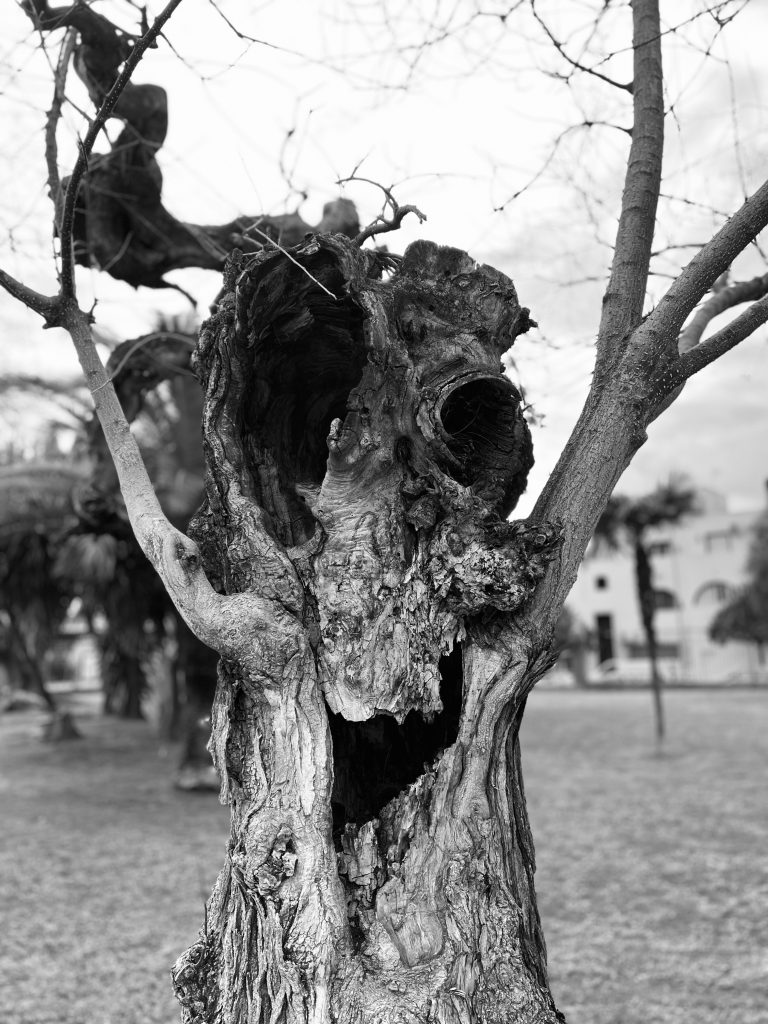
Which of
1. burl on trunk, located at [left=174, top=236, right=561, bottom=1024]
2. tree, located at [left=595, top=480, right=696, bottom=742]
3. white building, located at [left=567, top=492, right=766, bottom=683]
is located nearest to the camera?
burl on trunk, located at [left=174, top=236, right=561, bottom=1024]

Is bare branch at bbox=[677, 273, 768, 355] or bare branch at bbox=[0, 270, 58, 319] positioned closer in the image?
bare branch at bbox=[0, 270, 58, 319]

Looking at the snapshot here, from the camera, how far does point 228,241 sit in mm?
4543

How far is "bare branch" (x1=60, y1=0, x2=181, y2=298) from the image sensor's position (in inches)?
93.7

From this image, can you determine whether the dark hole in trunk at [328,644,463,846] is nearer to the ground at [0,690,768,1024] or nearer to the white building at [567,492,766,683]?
the ground at [0,690,768,1024]

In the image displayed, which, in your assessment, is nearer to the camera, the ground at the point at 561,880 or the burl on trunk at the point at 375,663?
the burl on trunk at the point at 375,663

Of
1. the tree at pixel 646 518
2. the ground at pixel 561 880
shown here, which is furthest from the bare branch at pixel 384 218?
the tree at pixel 646 518

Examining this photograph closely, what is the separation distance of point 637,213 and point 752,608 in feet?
101

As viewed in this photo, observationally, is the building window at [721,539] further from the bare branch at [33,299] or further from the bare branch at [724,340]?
the bare branch at [33,299]

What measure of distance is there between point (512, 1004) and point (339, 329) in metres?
2.01

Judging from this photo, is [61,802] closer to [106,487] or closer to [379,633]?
[106,487]

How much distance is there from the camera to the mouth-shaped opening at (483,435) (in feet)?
9.06

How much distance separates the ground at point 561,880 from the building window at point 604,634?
26296mm

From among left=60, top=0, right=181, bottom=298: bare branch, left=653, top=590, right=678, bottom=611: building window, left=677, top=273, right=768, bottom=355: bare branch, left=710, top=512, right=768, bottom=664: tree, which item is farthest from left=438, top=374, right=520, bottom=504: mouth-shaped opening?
left=653, top=590, right=678, bottom=611: building window

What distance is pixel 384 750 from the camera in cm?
269
